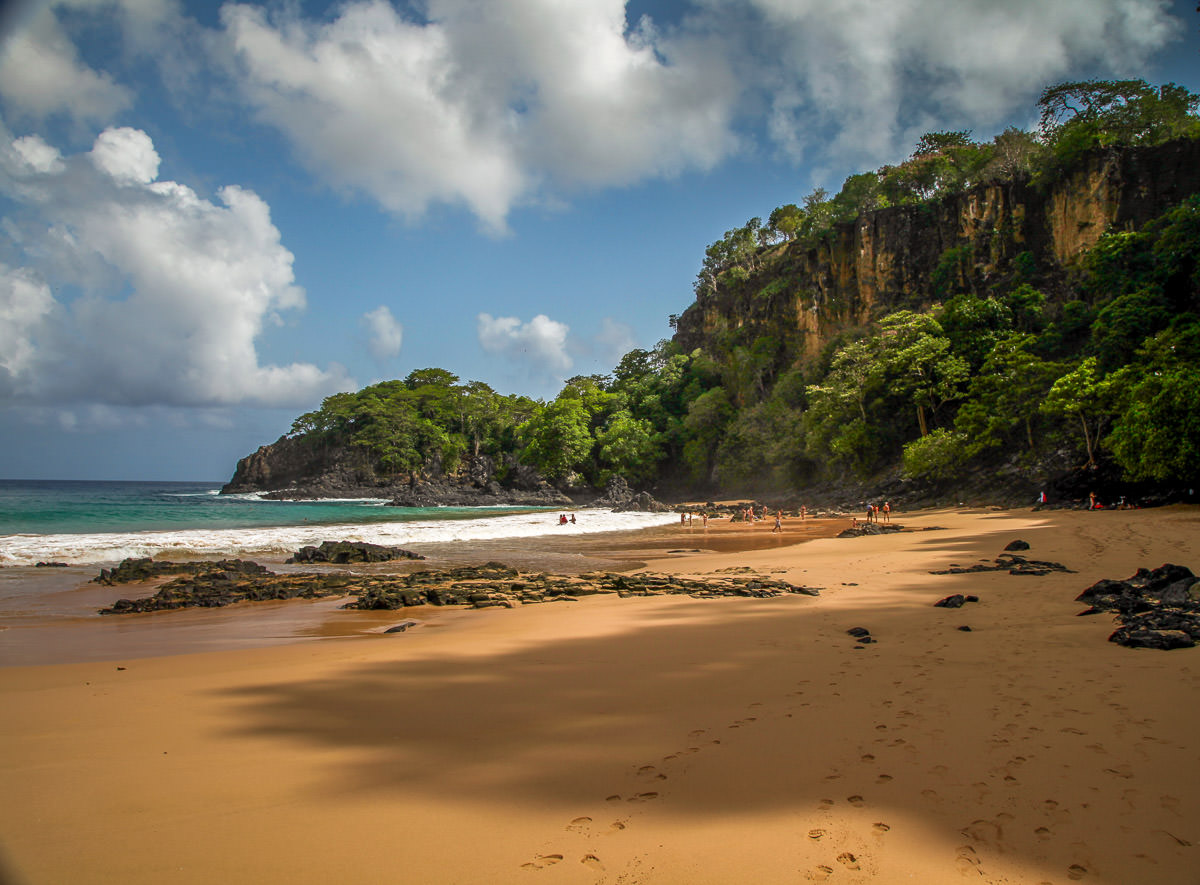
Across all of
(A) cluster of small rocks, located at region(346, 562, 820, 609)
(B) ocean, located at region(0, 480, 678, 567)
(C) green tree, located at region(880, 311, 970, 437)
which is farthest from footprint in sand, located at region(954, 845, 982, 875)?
(C) green tree, located at region(880, 311, 970, 437)

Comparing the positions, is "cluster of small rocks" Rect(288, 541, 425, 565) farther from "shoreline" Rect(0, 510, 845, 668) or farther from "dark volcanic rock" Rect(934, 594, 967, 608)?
"dark volcanic rock" Rect(934, 594, 967, 608)

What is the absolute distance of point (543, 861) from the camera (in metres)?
2.24

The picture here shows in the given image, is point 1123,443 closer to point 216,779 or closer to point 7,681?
point 216,779

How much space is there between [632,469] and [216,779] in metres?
51.8

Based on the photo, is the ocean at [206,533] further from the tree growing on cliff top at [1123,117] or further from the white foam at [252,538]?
Answer: the tree growing on cliff top at [1123,117]

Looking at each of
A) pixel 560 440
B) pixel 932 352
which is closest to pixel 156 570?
pixel 932 352

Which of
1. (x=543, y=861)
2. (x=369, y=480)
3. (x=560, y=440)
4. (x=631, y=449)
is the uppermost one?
(x=560, y=440)

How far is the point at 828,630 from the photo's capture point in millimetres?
6266

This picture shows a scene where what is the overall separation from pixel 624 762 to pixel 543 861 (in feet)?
3.20

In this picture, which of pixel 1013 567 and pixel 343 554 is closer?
pixel 1013 567

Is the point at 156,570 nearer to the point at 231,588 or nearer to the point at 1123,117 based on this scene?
the point at 231,588

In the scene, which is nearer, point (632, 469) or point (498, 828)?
point (498, 828)

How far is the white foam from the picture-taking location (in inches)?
644

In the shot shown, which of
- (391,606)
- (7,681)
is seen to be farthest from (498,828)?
(391,606)
